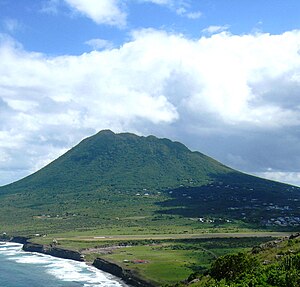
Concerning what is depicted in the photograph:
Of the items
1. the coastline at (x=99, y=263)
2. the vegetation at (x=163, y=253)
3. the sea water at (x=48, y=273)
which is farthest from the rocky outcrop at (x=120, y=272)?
the sea water at (x=48, y=273)

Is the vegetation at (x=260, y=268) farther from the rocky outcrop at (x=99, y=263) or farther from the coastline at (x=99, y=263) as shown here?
the coastline at (x=99, y=263)

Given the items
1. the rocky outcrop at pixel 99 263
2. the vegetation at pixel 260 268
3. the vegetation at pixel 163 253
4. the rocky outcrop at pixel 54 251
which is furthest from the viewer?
the rocky outcrop at pixel 54 251

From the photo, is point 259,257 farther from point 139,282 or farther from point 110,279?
point 110,279

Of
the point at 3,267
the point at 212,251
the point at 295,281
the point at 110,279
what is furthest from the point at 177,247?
the point at 295,281

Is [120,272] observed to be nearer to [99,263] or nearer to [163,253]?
[99,263]

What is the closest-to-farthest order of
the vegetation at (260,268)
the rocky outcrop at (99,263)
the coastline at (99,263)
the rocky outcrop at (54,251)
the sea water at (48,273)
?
1. the vegetation at (260,268)
2. the sea water at (48,273)
3. the rocky outcrop at (99,263)
4. the coastline at (99,263)
5. the rocky outcrop at (54,251)

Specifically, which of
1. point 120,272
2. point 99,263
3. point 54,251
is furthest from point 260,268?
point 54,251
